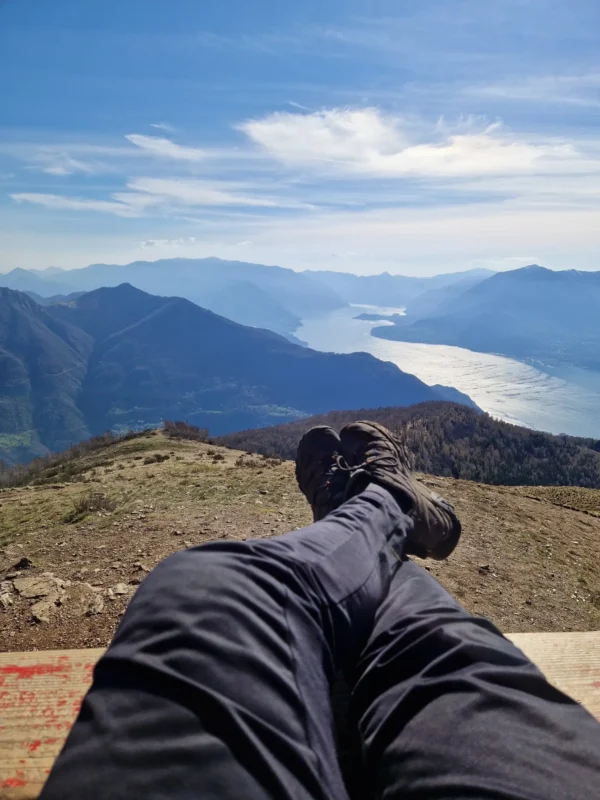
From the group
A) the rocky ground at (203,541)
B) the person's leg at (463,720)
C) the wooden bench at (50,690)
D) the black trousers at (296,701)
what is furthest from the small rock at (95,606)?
the person's leg at (463,720)

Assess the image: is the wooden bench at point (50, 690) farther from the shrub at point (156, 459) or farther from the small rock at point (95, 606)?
the shrub at point (156, 459)

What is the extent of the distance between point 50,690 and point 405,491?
2.02m

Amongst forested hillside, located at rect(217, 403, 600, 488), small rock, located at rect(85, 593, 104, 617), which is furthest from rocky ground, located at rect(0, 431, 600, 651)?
forested hillside, located at rect(217, 403, 600, 488)

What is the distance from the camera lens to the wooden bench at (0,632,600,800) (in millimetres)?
1455

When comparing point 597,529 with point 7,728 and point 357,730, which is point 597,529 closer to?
point 357,730

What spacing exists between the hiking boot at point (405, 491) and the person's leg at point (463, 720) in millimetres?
1285

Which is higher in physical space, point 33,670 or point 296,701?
point 296,701

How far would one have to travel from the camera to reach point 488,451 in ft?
108

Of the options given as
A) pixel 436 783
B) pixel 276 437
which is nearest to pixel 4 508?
pixel 436 783

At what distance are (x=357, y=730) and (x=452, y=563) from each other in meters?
3.98

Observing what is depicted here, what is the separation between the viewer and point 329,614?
158 cm

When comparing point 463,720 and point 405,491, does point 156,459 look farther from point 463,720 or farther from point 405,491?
point 463,720

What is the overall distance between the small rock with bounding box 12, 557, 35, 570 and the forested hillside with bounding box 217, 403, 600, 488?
21234 millimetres

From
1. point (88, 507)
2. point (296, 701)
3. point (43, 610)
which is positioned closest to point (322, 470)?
point (43, 610)
